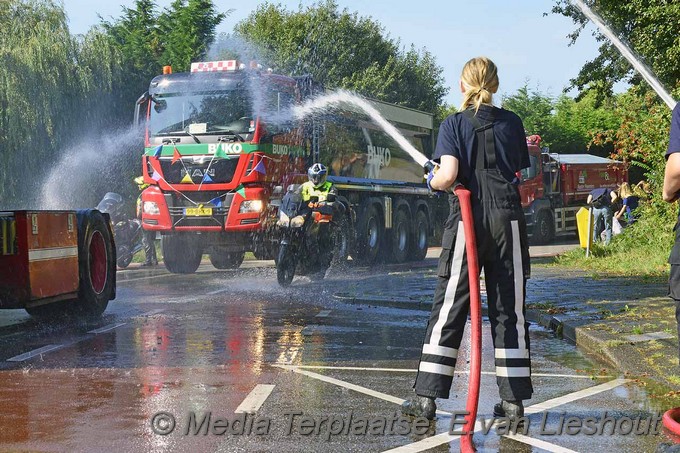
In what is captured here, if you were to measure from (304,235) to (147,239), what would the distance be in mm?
4902

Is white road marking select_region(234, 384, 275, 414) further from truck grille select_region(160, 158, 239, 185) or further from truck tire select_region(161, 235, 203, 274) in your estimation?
truck tire select_region(161, 235, 203, 274)

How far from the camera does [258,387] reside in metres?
7.31

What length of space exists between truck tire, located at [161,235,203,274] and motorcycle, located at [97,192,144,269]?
2.94 m

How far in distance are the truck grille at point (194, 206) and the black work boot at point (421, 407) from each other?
13.0 m

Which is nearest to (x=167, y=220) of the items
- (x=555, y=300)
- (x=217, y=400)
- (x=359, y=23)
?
(x=555, y=300)

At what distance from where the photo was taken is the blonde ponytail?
243 inches

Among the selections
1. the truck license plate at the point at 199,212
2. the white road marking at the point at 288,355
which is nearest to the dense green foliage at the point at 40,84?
the truck license plate at the point at 199,212

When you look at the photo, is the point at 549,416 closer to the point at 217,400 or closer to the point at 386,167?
the point at 217,400

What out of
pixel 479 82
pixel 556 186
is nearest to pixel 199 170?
pixel 479 82

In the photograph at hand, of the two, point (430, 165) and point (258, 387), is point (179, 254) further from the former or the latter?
point (430, 165)

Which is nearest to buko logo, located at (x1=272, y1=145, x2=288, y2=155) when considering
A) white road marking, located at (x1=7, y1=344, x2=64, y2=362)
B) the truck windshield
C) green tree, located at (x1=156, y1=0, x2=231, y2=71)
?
the truck windshield

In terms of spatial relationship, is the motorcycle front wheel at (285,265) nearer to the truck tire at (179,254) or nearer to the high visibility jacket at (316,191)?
the high visibility jacket at (316,191)

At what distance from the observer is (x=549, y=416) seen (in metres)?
6.35

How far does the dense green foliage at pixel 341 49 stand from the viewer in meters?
55.2
